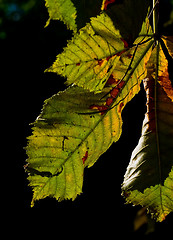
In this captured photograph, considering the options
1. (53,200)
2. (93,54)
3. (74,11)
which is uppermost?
(53,200)

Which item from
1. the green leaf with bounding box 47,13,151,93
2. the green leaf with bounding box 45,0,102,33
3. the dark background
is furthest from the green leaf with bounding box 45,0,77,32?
the dark background

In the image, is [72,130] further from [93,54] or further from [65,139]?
[93,54]

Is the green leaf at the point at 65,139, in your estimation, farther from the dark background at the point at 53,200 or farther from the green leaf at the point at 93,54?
the dark background at the point at 53,200

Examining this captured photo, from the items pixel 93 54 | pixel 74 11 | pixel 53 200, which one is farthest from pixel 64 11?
pixel 53 200

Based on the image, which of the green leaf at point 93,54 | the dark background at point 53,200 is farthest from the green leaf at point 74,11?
the dark background at point 53,200

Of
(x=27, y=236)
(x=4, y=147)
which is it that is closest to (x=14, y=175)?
(x=4, y=147)
